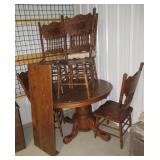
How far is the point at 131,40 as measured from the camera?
2162 millimetres

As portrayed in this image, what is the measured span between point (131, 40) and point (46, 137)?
1.39 metres

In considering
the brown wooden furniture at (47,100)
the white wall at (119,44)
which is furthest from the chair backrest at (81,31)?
the brown wooden furniture at (47,100)

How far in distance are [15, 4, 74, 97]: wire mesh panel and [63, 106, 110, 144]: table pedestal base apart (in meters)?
0.85

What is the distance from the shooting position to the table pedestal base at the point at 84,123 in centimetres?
236

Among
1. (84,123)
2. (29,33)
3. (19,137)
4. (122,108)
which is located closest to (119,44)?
(122,108)

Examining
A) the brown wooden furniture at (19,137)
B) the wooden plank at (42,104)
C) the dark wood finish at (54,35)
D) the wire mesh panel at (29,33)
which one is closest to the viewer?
the wooden plank at (42,104)

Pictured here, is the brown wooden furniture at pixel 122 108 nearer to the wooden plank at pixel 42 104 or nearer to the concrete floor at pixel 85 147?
the concrete floor at pixel 85 147

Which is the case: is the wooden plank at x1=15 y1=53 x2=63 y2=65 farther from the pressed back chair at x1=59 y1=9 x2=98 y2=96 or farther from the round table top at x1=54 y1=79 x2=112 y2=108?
the round table top at x1=54 y1=79 x2=112 y2=108

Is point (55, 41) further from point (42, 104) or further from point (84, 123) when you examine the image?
point (84, 123)

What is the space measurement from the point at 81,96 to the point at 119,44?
0.78m

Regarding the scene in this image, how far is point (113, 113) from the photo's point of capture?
2.13m

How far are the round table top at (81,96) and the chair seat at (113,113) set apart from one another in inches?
6.7

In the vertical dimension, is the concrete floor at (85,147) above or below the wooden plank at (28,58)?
below
